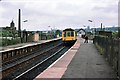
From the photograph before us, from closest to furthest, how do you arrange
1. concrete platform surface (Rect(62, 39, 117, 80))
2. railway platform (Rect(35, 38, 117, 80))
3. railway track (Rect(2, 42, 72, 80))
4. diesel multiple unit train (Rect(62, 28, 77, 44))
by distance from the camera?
railway platform (Rect(35, 38, 117, 80)) < concrete platform surface (Rect(62, 39, 117, 80)) < railway track (Rect(2, 42, 72, 80)) < diesel multiple unit train (Rect(62, 28, 77, 44))

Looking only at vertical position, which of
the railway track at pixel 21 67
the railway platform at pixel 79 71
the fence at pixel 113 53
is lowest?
the railway track at pixel 21 67

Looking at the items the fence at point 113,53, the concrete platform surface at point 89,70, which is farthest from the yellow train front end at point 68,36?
the fence at point 113,53

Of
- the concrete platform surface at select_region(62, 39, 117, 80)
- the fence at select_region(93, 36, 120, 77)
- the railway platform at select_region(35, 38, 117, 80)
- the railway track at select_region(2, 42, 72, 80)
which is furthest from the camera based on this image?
the railway track at select_region(2, 42, 72, 80)

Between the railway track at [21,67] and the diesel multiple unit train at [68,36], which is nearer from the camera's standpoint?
the railway track at [21,67]

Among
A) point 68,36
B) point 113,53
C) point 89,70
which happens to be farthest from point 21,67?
point 68,36

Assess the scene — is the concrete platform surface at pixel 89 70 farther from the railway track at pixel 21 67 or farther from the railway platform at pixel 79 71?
the railway track at pixel 21 67

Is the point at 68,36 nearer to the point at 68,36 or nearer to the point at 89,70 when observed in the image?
the point at 68,36

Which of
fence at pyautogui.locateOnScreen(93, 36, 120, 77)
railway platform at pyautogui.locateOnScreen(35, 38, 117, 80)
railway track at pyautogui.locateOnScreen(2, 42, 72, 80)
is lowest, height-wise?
railway track at pyautogui.locateOnScreen(2, 42, 72, 80)

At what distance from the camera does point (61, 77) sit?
12297mm

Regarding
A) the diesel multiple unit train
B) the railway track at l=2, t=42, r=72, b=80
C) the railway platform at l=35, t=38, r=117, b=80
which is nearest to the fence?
the railway platform at l=35, t=38, r=117, b=80

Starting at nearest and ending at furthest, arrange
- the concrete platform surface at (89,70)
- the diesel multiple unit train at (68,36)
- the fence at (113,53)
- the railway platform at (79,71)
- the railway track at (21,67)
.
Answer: the fence at (113,53)
the railway platform at (79,71)
the concrete platform surface at (89,70)
the railway track at (21,67)
the diesel multiple unit train at (68,36)

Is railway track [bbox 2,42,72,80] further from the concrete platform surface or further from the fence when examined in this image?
the fence

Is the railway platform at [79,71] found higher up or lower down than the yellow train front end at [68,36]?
lower down

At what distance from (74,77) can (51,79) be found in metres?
1.12
